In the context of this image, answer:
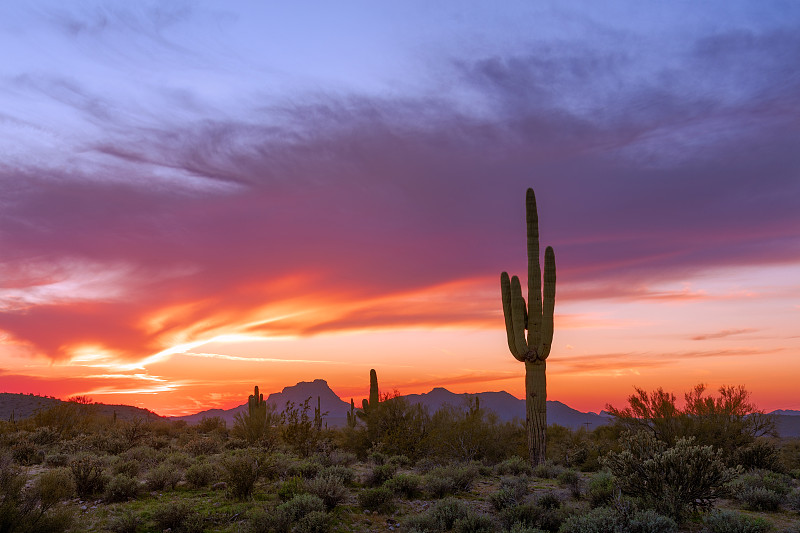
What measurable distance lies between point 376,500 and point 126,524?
17.7ft

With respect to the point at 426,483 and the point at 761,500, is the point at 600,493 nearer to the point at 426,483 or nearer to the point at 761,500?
the point at 761,500

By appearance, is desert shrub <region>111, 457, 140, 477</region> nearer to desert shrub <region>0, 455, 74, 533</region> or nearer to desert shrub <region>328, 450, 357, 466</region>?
desert shrub <region>0, 455, 74, 533</region>

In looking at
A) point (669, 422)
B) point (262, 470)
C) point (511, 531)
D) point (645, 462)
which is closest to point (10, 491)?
point (262, 470)

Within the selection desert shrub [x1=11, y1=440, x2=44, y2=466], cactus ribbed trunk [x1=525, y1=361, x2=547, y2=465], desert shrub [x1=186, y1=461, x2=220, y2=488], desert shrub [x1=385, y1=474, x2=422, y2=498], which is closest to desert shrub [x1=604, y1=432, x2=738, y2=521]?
desert shrub [x1=385, y1=474, x2=422, y2=498]

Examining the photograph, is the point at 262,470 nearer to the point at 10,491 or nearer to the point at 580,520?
the point at 10,491

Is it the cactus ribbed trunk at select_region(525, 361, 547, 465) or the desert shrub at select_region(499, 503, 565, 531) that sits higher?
the cactus ribbed trunk at select_region(525, 361, 547, 465)

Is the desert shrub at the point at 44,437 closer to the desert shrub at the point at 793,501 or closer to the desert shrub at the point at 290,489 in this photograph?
the desert shrub at the point at 290,489

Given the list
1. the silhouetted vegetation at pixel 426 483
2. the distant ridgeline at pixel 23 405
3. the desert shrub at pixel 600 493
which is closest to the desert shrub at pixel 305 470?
the silhouetted vegetation at pixel 426 483

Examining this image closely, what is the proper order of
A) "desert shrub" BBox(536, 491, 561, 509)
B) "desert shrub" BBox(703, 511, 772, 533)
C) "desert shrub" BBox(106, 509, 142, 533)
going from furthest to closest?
1. "desert shrub" BBox(536, 491, 561, 509)
2. "desert shrub" BBox(106, 509, 142, 533)
3. "desert shrub" BBox(703, 511, 772, 533)

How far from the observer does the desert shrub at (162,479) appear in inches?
596

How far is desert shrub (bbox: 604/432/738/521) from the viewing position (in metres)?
11.3

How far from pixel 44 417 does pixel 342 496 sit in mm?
25109

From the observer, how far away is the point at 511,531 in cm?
1031

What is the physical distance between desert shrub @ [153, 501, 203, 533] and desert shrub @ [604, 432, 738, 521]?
9.27m
